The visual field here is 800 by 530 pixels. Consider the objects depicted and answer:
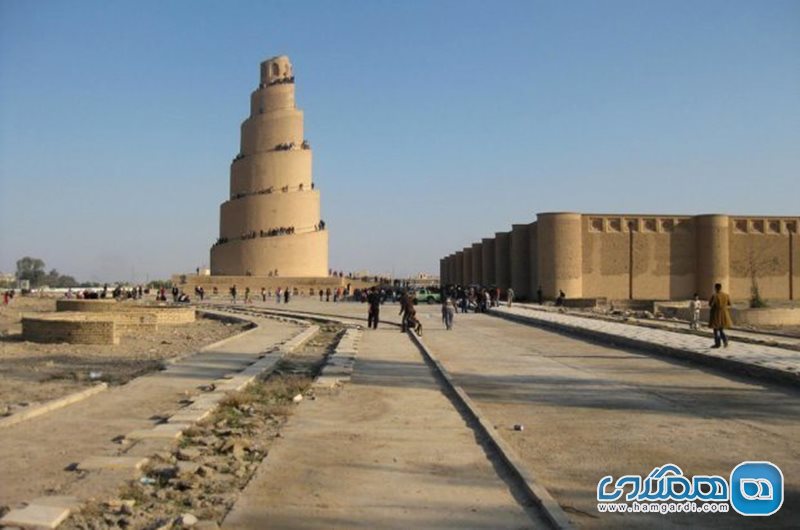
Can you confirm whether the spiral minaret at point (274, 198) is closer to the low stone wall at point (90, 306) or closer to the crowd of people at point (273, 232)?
the crowd of people at point (273, 232)

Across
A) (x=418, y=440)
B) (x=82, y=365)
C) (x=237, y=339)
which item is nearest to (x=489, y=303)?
(x=237, y=339)

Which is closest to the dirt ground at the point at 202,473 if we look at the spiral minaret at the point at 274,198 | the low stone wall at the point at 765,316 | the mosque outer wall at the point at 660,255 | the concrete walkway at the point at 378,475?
the concrete walkway at the point at 378,475

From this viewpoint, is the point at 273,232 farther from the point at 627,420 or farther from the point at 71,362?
the point at 627,420

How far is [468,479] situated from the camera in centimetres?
490

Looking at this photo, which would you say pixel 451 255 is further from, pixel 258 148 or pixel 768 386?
pixel 768 386

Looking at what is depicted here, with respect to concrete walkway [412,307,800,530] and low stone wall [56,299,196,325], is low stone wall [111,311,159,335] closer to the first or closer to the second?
low stone wall [56,299,196,325]

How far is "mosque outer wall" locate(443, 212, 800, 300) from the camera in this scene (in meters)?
39.5

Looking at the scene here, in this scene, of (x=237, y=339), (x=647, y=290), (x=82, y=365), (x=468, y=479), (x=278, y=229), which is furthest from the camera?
(x=278, y=229)

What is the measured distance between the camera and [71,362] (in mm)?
12797

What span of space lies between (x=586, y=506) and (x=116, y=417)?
4459 millimetres

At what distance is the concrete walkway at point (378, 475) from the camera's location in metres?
4.09

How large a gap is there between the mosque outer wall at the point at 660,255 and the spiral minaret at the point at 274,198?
23.2 meters

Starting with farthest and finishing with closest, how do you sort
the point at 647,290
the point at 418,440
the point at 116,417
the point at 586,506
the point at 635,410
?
1. the point at 647,290
2. the point at 635,410
3. the point at 116,417
4. the point at 418,440
5. the point at 586,506

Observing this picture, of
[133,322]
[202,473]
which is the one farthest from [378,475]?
[133,322]
